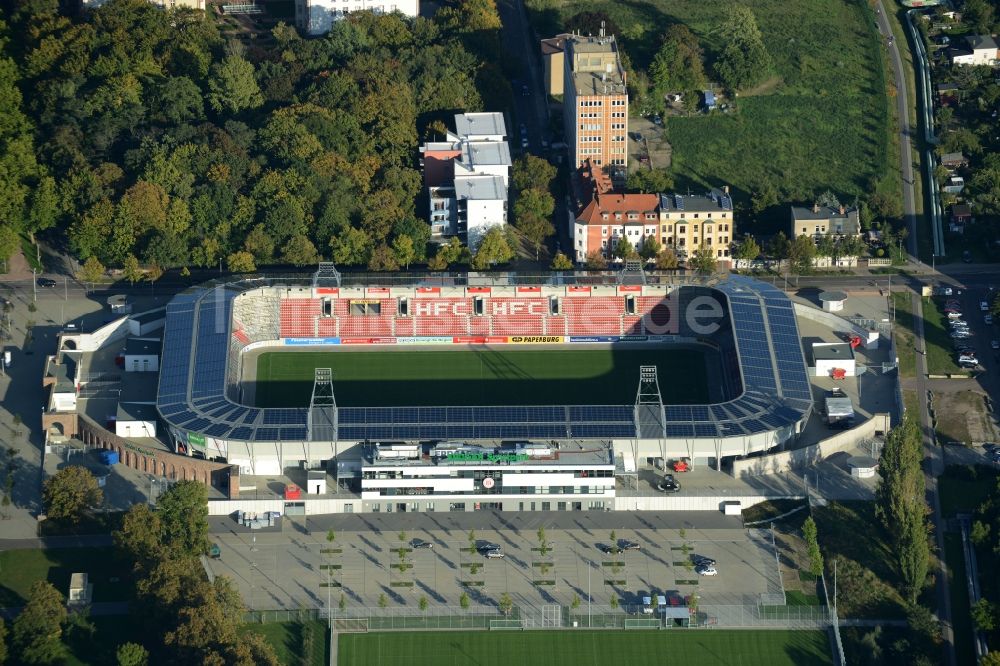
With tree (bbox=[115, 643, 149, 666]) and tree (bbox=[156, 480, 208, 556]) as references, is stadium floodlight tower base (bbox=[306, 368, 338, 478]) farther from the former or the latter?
tree (bbox=[115, 643, 149, 666])

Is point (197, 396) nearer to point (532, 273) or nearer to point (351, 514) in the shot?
point (351, 514)

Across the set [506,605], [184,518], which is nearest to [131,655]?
[184,518]

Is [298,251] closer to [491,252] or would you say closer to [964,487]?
[491,252]

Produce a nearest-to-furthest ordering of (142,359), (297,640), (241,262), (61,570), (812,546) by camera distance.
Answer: (297,640) → (812,546) → (61,570) → (142,359) → (241,262)

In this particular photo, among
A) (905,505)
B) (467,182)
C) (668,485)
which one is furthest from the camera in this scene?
(467,182)

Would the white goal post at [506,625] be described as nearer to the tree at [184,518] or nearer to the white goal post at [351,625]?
the white goal post at [351,625]

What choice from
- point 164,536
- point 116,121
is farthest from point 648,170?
point 164,536

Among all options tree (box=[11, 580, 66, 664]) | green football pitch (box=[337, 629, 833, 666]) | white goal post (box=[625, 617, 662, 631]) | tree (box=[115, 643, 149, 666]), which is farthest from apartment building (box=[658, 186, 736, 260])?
tree (box=[11, 580, 66, 664])
